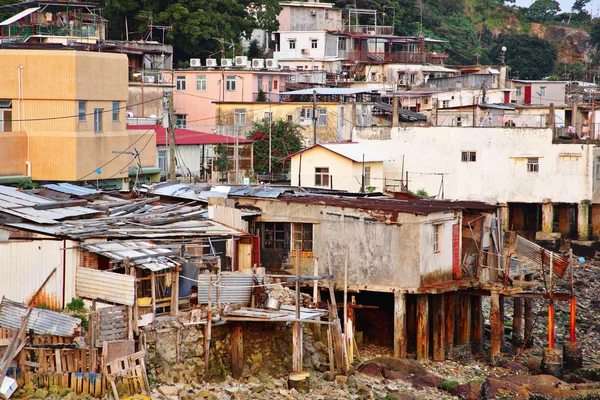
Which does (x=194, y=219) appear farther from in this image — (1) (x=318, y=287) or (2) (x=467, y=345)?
(2) (x=467, y=345)

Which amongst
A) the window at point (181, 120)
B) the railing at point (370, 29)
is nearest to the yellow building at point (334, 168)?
the window at point (181, 120)

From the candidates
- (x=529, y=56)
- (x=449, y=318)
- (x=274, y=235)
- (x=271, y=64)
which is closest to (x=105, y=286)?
(x=274, y=235)

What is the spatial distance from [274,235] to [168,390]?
9.20 metres

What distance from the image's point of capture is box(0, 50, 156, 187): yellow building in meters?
39.7

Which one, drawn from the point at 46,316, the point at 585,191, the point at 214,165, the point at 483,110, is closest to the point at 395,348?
the point at 46,316

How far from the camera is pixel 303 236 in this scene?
110 ft

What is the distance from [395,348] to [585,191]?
2466 cm

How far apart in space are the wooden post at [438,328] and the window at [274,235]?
15.6ft

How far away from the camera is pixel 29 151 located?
40344mm

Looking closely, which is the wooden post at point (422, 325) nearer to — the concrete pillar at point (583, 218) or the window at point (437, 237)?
the window at point (437, 237)

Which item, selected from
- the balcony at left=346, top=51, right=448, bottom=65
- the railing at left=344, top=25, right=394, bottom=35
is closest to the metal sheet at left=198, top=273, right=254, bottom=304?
the balcony at left=346, top=51, right=448, bottom=65

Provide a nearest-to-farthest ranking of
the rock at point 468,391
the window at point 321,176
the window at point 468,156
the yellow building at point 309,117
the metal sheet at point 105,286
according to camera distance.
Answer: the metal sheet at point 105,286 < the rock at point 468,391 < the window at point 321,176 < the window at point 468,156 < the yellow building at point 309,117

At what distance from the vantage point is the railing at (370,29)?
83312mm

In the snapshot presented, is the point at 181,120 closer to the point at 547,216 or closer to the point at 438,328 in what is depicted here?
the point at 547,216
